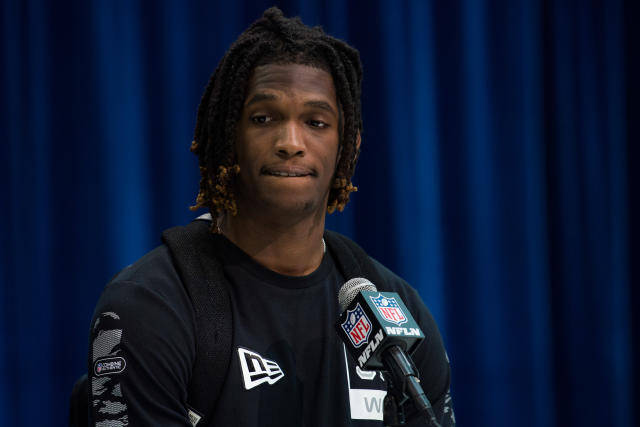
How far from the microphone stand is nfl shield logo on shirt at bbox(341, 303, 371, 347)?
0.05 metres

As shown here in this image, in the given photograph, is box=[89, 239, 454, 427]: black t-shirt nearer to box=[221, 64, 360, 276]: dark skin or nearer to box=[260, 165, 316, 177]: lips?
box=[221, 64, 360, 276]: dark skin

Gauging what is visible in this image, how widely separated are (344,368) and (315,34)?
656 millimetres

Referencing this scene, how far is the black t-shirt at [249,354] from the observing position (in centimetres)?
115

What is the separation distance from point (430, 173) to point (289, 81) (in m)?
1.16

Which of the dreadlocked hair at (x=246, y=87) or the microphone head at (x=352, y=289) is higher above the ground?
the dreadlocked hair at (x=246, y=87)

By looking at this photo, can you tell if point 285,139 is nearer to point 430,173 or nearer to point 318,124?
point 318,124

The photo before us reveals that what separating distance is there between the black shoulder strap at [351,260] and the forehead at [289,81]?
328 mm

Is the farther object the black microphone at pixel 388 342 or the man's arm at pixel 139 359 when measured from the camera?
the man's arm at pixel 139 359

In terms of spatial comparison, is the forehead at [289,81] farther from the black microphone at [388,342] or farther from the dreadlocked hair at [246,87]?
the black microphone at [388,342]

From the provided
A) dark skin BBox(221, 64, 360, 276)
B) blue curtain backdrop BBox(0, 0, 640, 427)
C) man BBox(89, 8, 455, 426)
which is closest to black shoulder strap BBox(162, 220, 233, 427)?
man BBox(89, 8, 455, 426)

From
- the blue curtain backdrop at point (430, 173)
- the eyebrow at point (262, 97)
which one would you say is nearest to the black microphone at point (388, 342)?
the eyebrow at point (262, 97)

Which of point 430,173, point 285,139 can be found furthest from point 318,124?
point 430,173

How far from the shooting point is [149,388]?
3.76 ft

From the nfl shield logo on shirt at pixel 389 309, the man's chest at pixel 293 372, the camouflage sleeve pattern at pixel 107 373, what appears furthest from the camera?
the man's chest at pixel 293 372
